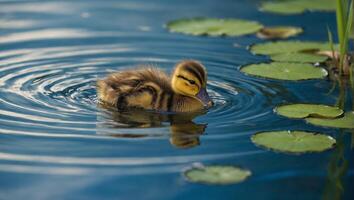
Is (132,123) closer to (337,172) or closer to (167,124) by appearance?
(167,124)

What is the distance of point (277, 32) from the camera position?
27.0 feet

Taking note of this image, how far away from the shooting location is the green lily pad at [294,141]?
5.30 m

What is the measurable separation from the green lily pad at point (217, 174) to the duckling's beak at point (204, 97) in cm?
124

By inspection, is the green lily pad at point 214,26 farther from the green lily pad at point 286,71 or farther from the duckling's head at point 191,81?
the duckling's head at point 191,81

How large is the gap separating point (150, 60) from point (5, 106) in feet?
5.83

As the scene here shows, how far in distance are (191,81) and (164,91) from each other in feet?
0.73

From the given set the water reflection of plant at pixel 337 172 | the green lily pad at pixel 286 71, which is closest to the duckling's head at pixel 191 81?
the green lily pad at pixel 286 71

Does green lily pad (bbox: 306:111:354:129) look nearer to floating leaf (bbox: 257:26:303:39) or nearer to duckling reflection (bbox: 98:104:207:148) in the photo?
duckling reflection (bbox: 98:104:207:148)

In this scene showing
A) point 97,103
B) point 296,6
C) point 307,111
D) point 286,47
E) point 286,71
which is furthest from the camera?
point 296,6

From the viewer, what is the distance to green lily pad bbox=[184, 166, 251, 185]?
4.75m

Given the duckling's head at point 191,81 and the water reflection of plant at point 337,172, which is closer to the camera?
the water reflection of plant at point 337,172

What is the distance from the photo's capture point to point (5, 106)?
608 centimetres

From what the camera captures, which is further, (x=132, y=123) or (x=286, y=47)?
(x=286, y=47)

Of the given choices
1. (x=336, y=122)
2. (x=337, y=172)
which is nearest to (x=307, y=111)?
(x=336, y=122)
